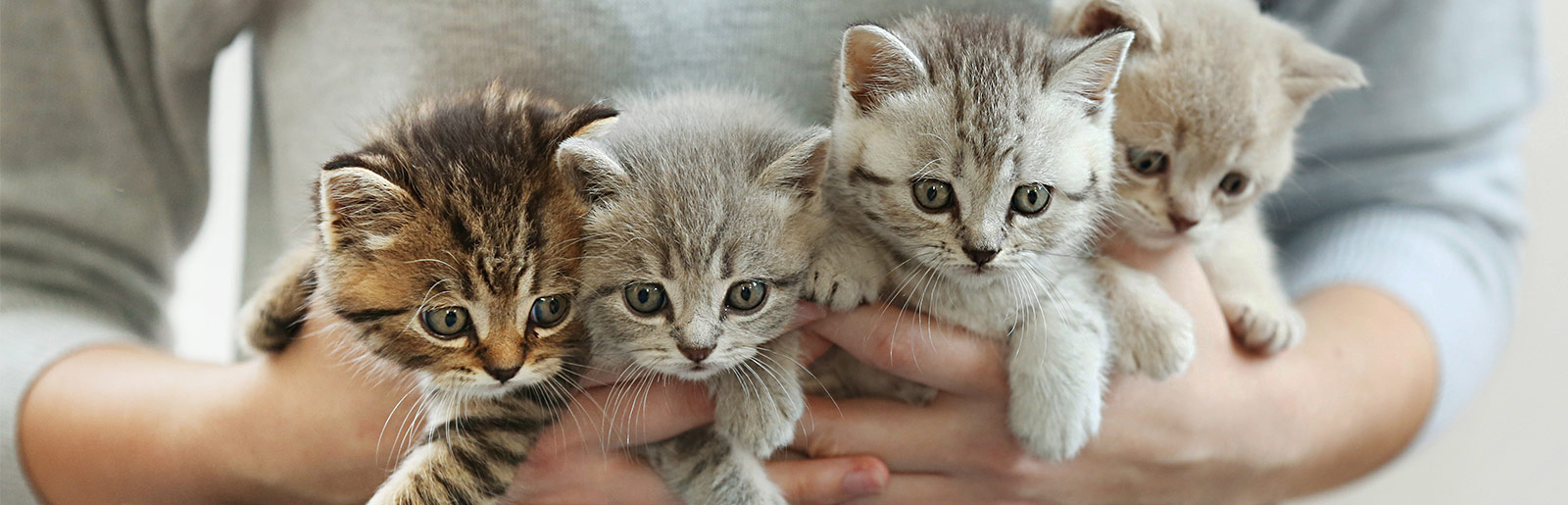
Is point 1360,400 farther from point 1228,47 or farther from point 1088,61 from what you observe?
point 1088,61

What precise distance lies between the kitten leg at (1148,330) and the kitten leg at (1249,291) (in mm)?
168

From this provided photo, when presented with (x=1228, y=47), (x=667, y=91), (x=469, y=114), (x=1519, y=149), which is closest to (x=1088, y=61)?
(x=1228, y=47)

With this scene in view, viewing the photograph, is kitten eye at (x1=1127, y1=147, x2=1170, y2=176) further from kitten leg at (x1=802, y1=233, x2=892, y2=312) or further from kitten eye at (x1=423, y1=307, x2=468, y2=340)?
kitten eye at (x1=423, y1=307, x2=468, y2=340)

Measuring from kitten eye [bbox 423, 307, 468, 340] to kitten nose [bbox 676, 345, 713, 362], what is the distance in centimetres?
18

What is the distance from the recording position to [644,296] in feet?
Answer: 2.49

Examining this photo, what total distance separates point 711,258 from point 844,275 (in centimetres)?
12

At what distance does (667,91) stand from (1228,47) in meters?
0.61

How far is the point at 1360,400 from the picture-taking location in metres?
1.11

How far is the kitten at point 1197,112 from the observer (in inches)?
35.4

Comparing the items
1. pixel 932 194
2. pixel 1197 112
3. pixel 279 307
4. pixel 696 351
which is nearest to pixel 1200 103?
pixel 1197 112

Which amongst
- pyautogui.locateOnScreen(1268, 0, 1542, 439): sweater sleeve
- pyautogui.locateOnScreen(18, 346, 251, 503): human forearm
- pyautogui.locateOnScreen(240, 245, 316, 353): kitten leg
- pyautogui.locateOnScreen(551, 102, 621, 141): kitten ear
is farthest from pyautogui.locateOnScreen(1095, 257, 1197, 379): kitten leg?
pyautogui.locateOnScreen(18, 346, 251, 503): human forearm

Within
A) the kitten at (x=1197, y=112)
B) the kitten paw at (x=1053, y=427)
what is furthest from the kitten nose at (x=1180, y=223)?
the kitten paw at (x=1053, y=427)

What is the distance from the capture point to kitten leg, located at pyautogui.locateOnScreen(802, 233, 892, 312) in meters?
0.78

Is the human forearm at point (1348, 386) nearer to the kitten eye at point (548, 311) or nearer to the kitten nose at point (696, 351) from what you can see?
the kitten nose at point (696, 351)
